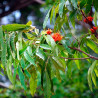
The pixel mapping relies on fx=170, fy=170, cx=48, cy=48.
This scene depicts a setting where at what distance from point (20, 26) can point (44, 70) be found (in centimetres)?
19

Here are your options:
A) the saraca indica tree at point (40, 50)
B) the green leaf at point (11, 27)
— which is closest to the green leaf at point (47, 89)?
the saraca indica tree at point (40, 50)

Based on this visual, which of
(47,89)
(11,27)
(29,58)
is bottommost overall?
(47,89)

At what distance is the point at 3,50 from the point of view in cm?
60

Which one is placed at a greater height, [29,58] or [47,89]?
[29,58]

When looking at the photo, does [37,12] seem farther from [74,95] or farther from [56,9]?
[56,9]

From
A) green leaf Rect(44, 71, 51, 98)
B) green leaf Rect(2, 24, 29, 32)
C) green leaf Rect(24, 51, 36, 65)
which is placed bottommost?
green leaf Rect(44, 71, 51, 98)

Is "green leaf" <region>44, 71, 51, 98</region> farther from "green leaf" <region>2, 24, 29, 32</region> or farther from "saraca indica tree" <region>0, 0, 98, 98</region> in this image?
"green leaf" <region>2, 24, 29, 32</region>

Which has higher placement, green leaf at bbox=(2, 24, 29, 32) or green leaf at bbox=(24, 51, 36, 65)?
green leaf at bbox=(2, 24, 29, 32)

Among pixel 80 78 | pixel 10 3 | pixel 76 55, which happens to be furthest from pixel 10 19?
pixel 76 55

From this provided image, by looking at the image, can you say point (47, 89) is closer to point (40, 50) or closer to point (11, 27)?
point (40, 50)

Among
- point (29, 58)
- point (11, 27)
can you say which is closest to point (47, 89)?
point (29, 58)

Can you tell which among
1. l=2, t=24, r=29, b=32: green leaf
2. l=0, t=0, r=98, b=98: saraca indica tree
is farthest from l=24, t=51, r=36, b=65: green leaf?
l=2, t=24, r=29, b=32: green leaf

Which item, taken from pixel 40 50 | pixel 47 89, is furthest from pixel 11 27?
pixel 47 89

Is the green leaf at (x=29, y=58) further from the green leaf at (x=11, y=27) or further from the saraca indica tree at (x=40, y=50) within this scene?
the green leaf at (x=11, y=27)
